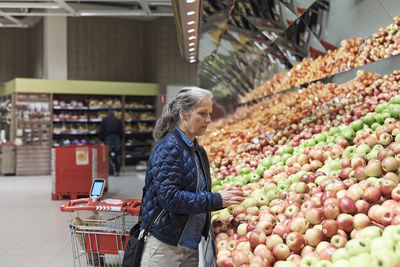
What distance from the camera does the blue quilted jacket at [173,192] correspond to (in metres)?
1.83

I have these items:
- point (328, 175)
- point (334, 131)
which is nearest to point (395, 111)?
point (334, 131)

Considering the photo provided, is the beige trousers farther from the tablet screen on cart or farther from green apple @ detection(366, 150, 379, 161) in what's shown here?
green apple @ detection(366, 150, 379, 161)

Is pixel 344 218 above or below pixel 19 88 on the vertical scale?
below

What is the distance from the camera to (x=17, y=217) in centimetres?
589

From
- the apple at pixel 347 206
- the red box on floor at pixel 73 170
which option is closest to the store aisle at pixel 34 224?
the red box on floor at pixel 73 170

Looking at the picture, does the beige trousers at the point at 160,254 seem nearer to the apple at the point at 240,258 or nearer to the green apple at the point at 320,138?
the apple at the point at 240,258

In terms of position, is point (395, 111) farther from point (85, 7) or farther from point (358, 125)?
point (85, 7)

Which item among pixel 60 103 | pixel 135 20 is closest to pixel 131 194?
pixel 60 103

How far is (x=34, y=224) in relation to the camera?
5469 millimetres

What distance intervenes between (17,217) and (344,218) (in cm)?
533

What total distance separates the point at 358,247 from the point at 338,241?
0.23m

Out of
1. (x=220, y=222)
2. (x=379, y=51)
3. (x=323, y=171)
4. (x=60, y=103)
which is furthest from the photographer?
(x=60, y=103)

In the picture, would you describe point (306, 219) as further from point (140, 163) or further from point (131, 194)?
point (140, 163)

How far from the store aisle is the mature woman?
91.6 inches
